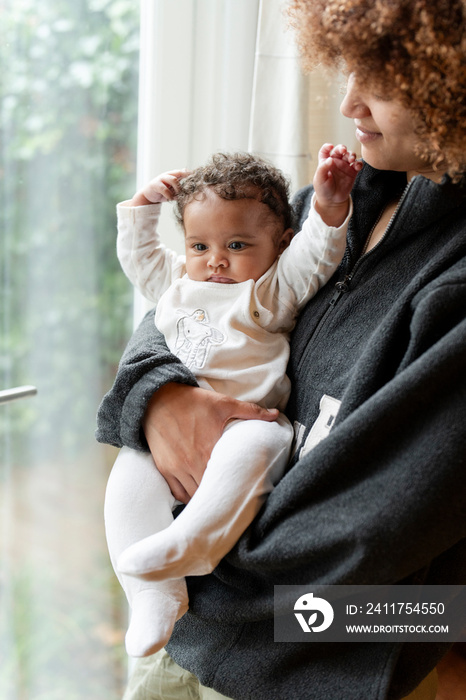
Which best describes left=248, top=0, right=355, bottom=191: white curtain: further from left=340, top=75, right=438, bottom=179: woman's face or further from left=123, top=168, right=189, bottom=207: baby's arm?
left=340, top=75, right=438, bottom=179: woman's face

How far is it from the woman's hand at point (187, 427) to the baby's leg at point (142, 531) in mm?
32

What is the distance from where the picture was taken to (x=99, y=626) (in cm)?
198

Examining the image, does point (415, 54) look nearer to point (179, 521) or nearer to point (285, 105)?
point (179, 521)

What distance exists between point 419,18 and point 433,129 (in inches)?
5.1

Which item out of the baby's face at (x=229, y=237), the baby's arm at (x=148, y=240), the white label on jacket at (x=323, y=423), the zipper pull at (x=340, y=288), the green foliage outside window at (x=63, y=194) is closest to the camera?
the white label on jacket at (x=323, y=423)

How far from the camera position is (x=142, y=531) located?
102cm

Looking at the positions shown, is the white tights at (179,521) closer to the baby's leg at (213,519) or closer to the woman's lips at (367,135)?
the baby's leg at (213,519)

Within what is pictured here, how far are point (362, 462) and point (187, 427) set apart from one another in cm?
33

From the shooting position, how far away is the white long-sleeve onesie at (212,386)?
3.05 feet

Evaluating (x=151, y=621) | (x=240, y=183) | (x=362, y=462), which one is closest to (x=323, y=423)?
(x=362, y=462)

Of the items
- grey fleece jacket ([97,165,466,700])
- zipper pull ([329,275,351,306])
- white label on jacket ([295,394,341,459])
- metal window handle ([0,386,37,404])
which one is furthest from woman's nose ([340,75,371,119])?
metal window handle ([0,386,37,404])

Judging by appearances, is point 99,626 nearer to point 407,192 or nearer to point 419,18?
point 407,192

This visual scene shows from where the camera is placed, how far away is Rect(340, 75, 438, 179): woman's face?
87 centimetres

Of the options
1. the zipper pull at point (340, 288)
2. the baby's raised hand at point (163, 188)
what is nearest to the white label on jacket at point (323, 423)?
the zipper pull at point (340, 288)
